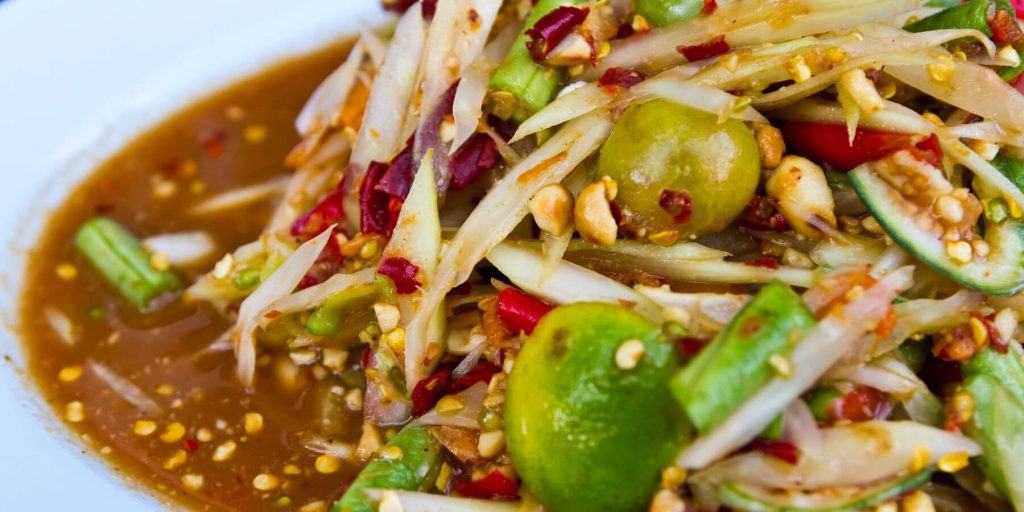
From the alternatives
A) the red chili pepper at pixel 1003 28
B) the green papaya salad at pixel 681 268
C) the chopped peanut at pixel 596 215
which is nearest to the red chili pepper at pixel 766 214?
the green papaya salad at pixel 681 268

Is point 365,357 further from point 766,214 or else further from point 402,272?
point 766,214

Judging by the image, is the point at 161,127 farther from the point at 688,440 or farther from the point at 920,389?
the point at 920,389

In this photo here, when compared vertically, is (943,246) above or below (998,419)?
above

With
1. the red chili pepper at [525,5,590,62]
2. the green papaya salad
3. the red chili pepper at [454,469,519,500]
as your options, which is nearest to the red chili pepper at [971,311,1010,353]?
the green papaya salad

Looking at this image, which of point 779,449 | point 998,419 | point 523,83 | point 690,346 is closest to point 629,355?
point 690,346

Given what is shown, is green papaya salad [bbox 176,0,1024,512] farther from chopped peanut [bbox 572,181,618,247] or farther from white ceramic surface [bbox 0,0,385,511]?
white ceramic surface [bbox 0,0,385,511]

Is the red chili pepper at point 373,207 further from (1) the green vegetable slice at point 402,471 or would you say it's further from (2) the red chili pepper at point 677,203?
(2) the red chili pepper at point 677,203

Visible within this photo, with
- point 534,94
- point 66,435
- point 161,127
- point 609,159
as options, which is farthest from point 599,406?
point 161,127
